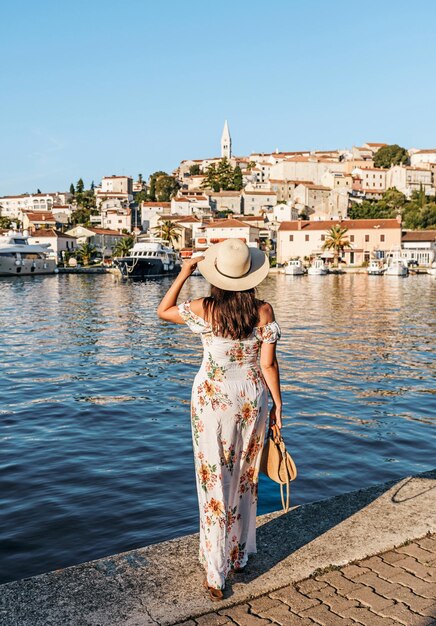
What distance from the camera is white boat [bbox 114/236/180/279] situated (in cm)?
7769

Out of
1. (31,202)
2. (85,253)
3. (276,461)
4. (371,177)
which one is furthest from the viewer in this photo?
(31,202)

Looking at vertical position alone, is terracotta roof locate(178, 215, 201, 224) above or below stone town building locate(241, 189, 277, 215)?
below

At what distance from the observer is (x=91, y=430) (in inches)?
444

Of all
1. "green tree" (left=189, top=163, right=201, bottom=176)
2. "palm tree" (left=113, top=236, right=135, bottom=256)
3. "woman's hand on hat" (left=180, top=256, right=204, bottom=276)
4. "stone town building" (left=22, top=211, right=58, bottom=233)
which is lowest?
"woman's hand on hat" (left=180, top=256, right=204, bottom=276)

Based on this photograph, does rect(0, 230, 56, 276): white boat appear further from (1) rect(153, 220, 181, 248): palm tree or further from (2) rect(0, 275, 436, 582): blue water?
(2) rect(0, 275, 436, 582): blue water

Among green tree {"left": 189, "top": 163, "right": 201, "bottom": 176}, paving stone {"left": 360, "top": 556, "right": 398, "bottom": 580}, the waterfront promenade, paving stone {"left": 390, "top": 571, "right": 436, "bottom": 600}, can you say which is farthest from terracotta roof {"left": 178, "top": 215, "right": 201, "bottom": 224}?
paving stone {"left": 390, "top": 571, "right": 436, "bottom": 600}

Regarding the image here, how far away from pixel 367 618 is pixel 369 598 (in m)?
0.22

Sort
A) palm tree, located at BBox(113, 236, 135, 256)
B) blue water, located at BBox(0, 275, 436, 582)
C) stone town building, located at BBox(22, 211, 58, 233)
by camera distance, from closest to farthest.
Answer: blue water, located at BBox(0, 275, 436, 582) < palm tree, located at BBox(113, 236, 135, 256) < stone town building, located at BBox(22, 211, 58, 233)

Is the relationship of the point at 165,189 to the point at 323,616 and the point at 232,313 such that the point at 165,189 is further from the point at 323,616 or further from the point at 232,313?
the point at 323,616

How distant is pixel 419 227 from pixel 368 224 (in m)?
35.6

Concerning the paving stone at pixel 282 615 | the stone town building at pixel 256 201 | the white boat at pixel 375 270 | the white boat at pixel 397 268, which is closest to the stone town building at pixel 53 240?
the white boat at pixel 375 270

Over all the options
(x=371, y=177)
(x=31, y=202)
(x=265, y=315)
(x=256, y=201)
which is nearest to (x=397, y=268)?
(x=256, y=201)

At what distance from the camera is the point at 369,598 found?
406cm

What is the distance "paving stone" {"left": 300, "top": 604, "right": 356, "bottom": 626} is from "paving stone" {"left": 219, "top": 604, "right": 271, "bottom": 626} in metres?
0.26
